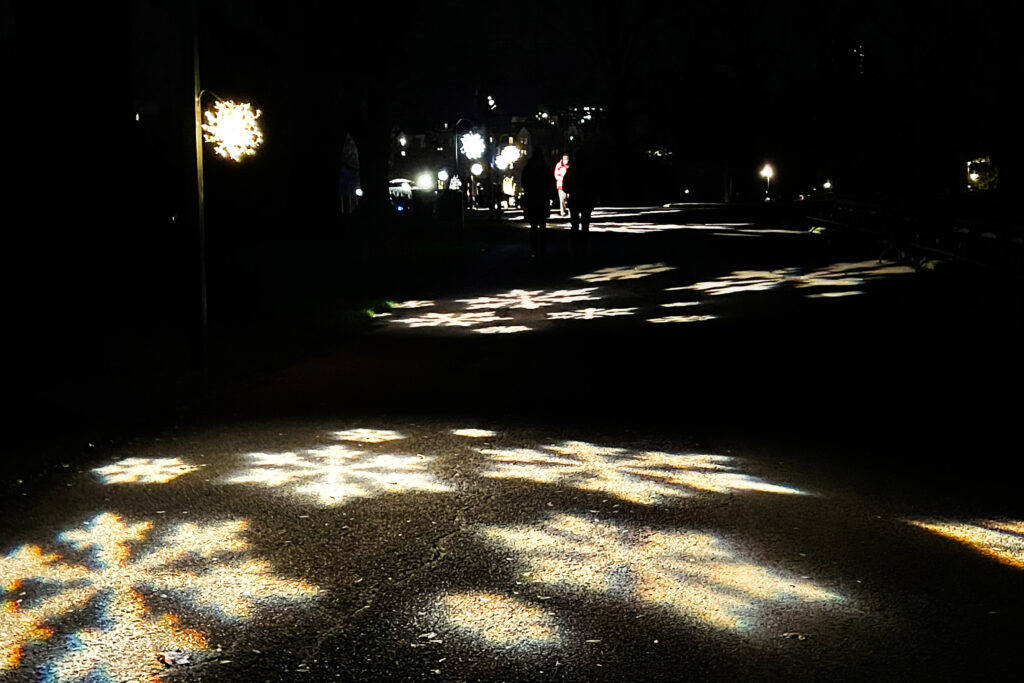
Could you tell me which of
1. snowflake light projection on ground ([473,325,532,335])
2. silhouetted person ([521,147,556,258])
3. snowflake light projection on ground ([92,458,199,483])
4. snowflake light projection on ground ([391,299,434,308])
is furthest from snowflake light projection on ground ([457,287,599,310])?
snowflake light projection on ground ([92,458,199,483])

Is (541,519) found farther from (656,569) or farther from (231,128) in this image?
(231,128)

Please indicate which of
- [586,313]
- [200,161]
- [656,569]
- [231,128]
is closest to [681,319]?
[586,313]

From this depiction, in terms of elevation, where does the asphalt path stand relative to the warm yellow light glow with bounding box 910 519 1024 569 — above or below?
above

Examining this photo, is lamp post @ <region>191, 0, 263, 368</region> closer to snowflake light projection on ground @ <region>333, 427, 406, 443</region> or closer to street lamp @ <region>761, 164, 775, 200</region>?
snowflake light projection on ground @ <region>333, 427, 406, 443</region>

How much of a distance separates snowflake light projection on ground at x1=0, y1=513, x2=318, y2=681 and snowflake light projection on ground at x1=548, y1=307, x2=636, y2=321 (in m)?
10.7

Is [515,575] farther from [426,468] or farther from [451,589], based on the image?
[426,468]

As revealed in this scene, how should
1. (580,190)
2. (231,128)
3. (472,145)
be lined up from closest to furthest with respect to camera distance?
(231,128)
(580,190)
(472,145)

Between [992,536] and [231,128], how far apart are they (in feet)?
27.6

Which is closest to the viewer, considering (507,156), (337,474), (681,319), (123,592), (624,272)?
(123,592)

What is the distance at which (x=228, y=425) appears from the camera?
32.4ft

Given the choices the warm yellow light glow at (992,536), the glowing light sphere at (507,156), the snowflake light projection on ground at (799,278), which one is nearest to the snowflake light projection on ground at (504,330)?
the snowflake light projection on ground at (799,278)

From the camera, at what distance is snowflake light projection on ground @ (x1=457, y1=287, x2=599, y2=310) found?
19.3 metres

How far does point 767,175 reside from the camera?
104m

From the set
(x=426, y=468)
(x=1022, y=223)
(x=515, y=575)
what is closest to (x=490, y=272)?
(x=1022, y=223)
